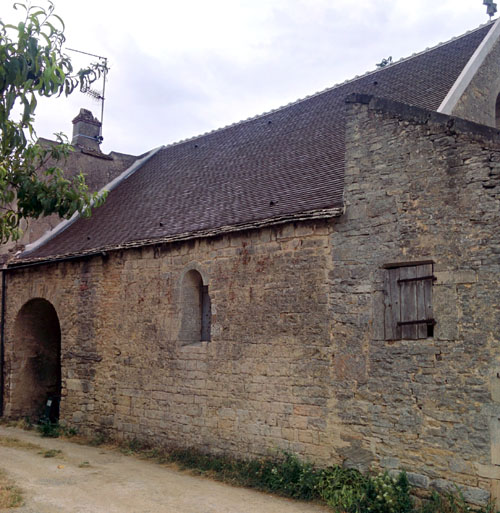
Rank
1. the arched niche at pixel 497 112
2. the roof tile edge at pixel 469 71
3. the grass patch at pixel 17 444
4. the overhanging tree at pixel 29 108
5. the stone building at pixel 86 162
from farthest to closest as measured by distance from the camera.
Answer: the stone building at pixel 86 162, the arched niche at pixel 497 112, the grass patch at pixel 17 444, the roof tile edge at pixel 469 71, the overhanging tree at pixel 29 108

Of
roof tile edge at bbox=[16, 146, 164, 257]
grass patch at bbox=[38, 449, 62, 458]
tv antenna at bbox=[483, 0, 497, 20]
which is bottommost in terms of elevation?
grass patch at bbox=[38, 449, 62, 458]

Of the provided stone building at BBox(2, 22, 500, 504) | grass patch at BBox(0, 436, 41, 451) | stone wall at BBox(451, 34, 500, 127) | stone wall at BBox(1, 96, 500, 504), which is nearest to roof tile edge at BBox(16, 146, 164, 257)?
stone building at BBox(2, 22, 500, 504)

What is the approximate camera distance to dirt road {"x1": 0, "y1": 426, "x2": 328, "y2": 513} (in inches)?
304

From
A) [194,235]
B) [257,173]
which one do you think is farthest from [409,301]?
[257,173]

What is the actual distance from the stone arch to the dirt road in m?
2.27

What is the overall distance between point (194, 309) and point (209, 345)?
0.98m

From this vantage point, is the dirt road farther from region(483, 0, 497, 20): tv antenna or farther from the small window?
region(483, 0, 497, 20): tv antenna

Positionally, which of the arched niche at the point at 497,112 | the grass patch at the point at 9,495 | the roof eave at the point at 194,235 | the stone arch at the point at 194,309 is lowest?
the grass patch at the point at 9,495

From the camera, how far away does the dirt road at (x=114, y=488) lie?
772 centimetres

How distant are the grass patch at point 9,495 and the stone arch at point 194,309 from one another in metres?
3.62

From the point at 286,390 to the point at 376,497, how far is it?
215 cm

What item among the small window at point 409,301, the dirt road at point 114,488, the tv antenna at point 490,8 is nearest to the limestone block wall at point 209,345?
the dirt road at point 114,488

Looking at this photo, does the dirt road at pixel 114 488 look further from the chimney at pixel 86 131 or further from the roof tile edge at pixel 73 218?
the chimney at pixel 86 131

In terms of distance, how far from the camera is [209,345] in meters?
10.4
